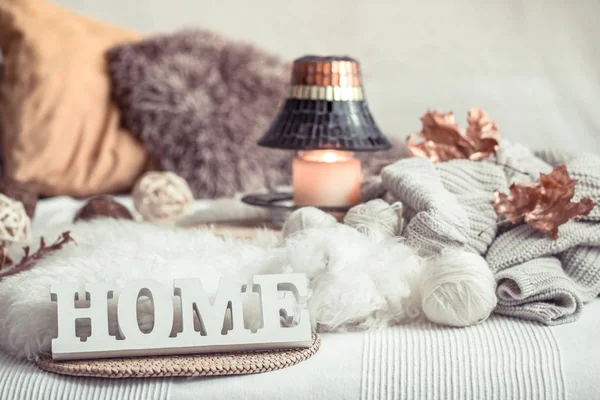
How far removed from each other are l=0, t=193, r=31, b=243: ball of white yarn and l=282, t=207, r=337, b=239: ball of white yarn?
0.41m

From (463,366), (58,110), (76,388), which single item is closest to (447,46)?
(58,110)

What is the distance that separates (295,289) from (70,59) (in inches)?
48.6

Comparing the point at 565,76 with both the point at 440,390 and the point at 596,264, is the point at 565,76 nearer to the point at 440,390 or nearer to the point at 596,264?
the point at 596,264

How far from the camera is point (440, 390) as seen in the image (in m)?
0.66

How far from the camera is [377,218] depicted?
860 mm

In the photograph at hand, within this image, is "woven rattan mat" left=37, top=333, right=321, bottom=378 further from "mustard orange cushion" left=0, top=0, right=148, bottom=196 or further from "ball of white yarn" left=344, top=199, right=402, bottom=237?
"mustard orange cushion" left=0, top=0, right=148, bottom=196

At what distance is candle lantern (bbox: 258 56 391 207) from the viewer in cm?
109

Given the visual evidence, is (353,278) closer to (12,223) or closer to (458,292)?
(458,292)

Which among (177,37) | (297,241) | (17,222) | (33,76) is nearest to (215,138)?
(177,37)

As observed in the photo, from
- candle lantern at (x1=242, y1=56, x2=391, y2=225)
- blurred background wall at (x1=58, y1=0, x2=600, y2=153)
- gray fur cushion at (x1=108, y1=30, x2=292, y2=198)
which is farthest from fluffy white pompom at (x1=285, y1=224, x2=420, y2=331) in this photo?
blurred background wall at (x1=58, y1=0, x2=600, y2=153)

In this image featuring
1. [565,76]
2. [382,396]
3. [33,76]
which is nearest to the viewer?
[382,396]

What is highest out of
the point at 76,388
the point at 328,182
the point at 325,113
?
the point at 325,113

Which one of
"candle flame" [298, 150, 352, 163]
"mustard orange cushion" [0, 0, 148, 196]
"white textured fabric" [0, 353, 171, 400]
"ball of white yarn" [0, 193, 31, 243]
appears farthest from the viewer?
"mustard orange cushion" [0, 0, 148, 196]

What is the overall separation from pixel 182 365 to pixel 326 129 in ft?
1.72
